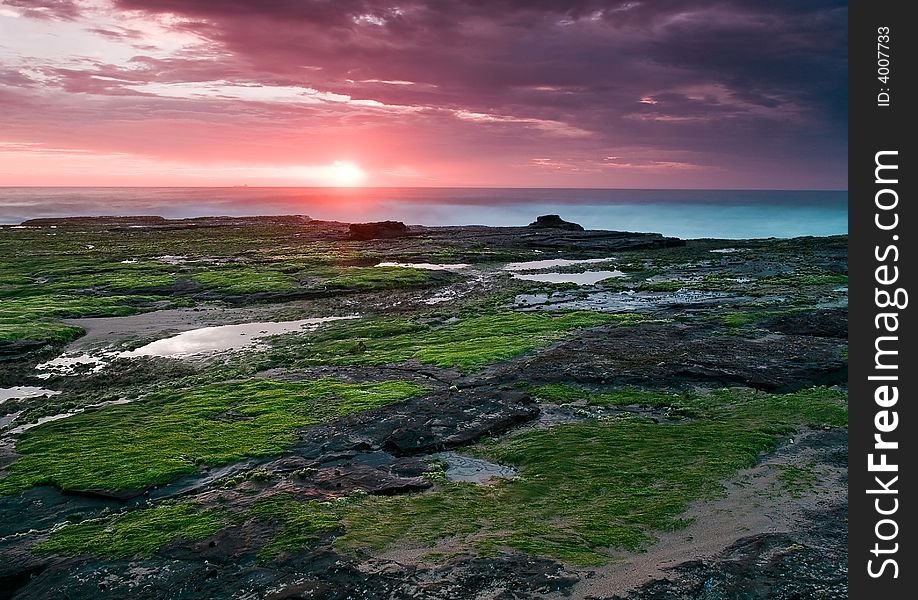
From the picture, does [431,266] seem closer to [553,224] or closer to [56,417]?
[553,224]

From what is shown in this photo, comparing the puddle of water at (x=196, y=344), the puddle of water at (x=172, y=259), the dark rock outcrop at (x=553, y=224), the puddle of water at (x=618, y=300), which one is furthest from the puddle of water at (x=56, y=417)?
the dark rock outcrop at (x=553, y=224)

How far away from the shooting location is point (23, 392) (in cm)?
2416

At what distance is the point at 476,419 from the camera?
18.1 metres

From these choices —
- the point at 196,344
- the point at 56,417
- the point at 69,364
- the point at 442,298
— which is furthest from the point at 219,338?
the point at 442,298

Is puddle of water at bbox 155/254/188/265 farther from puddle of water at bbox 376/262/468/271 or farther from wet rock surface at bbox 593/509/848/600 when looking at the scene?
wet rock surface at bbox 593/509/848/600

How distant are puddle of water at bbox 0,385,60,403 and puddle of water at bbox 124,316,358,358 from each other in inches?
195

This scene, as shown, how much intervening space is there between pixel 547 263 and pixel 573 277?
11.9m

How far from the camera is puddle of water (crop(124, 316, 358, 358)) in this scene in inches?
1193

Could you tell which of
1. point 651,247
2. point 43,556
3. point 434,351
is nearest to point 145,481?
point 43,556

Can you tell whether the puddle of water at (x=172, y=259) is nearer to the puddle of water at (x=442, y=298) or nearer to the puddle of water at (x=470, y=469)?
the puddle of water at (x=442, y=298)

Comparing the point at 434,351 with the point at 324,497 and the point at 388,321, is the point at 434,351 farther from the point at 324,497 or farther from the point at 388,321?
the point at 324,497

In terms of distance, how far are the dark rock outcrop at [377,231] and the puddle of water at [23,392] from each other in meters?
69.1

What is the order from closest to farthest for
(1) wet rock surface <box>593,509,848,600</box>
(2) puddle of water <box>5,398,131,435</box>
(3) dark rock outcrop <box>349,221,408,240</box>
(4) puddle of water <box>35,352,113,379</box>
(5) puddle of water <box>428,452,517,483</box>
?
(1) wet rock surface <box>593,509,848,600</box>
(5) puddle of water <box>428,452,517,483</box>
(2) puddle of water <box>5,398,131,435</box>
(4) puddle of water <box>35,352,113,379</box>
(3) dark rock outcrop <box>349,221,408,240</box>

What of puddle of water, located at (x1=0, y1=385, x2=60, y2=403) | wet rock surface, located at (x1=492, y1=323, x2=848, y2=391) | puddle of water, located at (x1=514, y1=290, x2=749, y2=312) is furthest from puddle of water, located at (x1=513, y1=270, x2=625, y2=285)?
puddle of water, located at (x1=0, y1=385, x2=60, y2=403)
